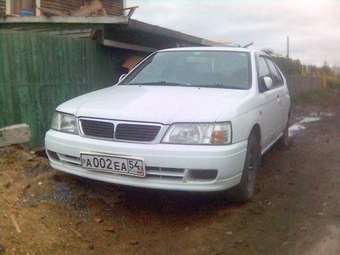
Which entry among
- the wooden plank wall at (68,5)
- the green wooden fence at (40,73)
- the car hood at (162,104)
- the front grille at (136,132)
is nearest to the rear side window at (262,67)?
the car hood at (162,104)

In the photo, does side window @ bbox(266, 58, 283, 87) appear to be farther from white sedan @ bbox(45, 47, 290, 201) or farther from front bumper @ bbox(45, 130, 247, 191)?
front bumper @ bbox(45, 130, 247, 191)

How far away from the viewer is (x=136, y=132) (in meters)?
4.46

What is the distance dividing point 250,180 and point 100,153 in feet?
5.56

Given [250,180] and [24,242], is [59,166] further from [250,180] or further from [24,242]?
[250,180]

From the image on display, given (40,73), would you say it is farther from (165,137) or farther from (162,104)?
(165,137)

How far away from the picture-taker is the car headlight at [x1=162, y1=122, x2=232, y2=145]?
14.4 feet

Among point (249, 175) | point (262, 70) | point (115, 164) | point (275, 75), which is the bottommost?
point (249, 175)

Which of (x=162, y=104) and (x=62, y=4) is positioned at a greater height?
(x=62, y=4)

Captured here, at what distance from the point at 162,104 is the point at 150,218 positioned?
1.12 metres

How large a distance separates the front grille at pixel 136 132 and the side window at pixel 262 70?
1871mm

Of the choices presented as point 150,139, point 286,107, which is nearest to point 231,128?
point 150,139

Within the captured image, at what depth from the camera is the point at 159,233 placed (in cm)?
453

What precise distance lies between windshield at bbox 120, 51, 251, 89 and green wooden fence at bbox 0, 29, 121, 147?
2.20m

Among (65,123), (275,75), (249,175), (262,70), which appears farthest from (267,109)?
(65,123)
